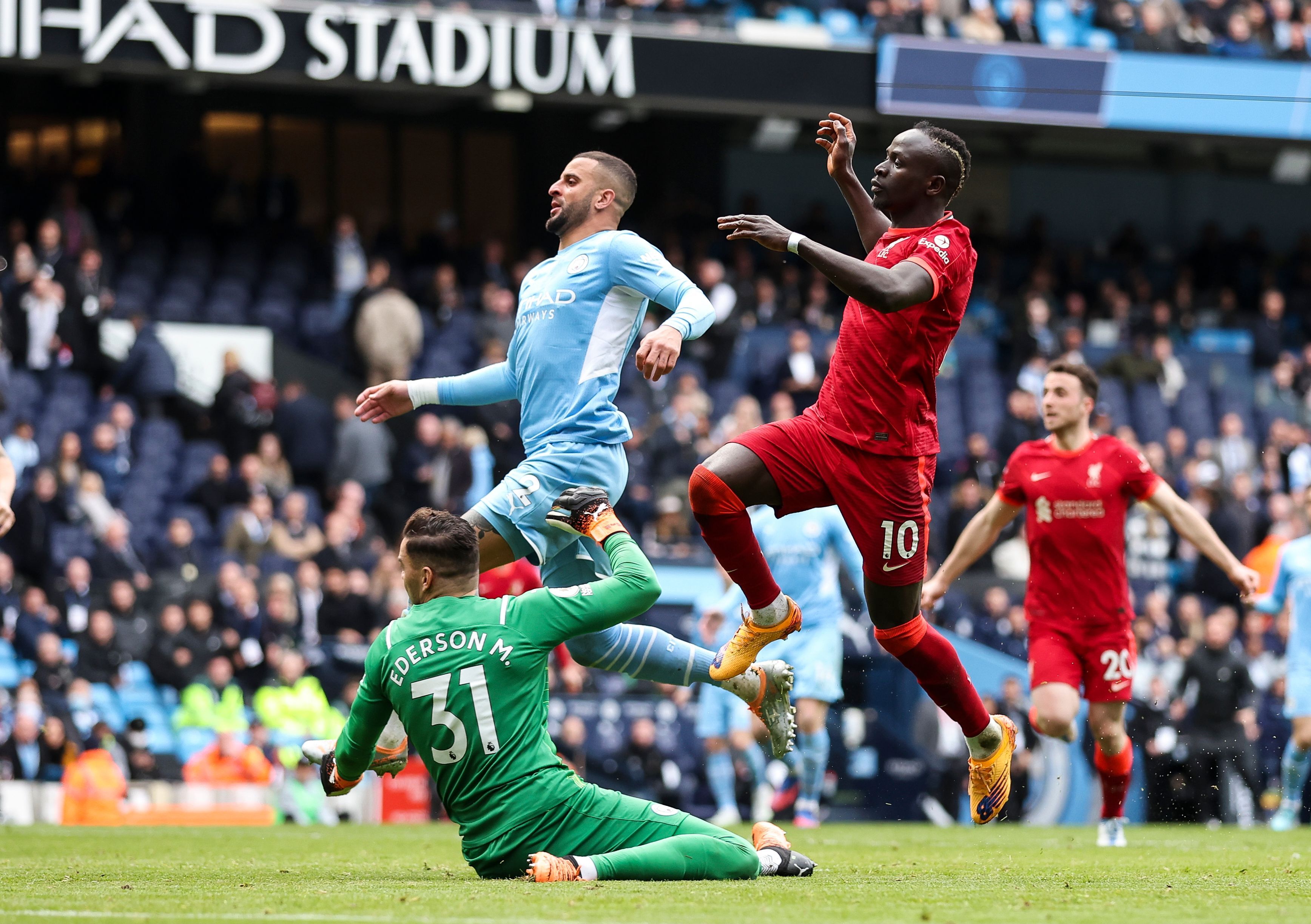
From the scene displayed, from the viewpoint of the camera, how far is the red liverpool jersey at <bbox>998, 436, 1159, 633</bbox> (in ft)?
34.1

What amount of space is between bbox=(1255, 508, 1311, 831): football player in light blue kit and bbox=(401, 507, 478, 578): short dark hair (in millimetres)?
8650

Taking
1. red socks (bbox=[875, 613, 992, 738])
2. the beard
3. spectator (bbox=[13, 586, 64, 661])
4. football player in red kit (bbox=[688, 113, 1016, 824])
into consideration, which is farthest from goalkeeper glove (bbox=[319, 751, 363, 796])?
spectator (bbox=[13, 586, 64, 661])

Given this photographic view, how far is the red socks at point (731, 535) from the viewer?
7320mm

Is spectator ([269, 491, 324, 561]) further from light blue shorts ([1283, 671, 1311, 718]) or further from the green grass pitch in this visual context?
light blue shorts ([1283, 671, 1311, 718])

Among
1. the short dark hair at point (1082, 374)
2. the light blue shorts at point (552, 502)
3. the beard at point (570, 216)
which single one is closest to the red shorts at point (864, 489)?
the light blue shorts at point (552, 502)

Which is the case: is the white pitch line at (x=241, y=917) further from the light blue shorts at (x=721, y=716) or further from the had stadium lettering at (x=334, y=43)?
the had stadium lettering at (x=334, y=43)

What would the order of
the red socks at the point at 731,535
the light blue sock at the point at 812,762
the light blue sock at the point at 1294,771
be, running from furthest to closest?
the light blue sock at the point at 1294,771
the light blue sock at the point at 812,762
the red socks at the point at 731,535

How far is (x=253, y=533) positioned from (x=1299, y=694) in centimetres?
904

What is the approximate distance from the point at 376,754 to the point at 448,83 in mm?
13956

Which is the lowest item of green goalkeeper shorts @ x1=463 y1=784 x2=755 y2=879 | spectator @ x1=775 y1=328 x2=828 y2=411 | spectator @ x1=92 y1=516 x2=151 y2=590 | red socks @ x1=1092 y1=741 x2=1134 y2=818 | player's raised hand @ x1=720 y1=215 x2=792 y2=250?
red socks @ x1=1092 y1=741 x2=1134 y2=818

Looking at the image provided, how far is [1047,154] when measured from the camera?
27.8m

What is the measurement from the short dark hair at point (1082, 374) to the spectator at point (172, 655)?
777cm

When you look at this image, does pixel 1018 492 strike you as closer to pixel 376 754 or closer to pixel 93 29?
pixel 376 754

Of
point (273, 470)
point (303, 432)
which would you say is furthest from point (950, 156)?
point (303, 432)
